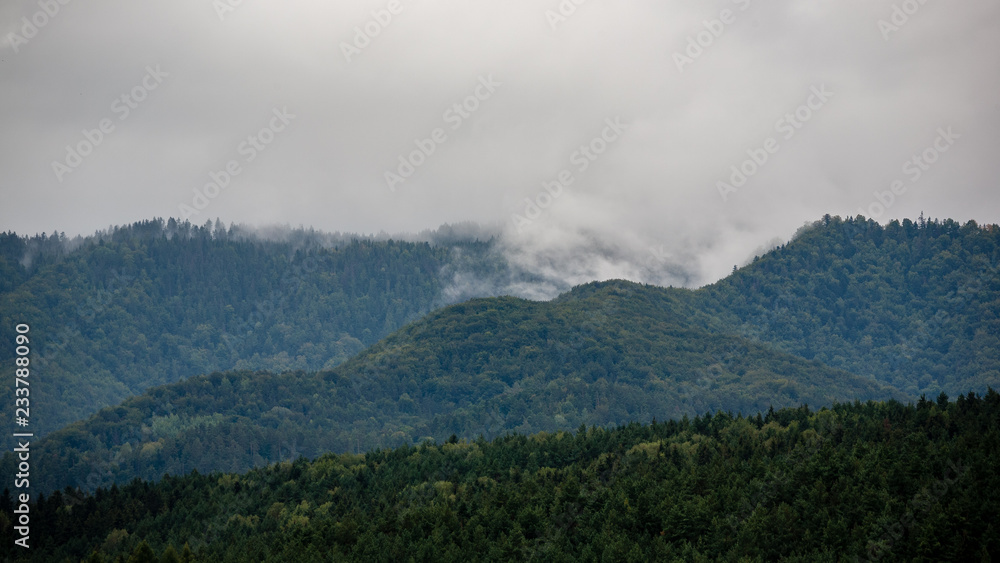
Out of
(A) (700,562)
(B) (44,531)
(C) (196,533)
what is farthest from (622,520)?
(B) (44,531)

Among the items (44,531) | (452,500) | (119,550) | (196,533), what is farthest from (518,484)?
(44,531)

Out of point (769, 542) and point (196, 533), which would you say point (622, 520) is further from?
point (196, 533)

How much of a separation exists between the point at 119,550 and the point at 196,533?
513 inches

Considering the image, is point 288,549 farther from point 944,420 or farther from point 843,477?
point 944,420

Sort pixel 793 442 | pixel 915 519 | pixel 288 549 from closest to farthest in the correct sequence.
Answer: pixel 915 519
pixel 288 549
pixel 793 442

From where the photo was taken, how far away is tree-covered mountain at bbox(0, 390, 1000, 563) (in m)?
127

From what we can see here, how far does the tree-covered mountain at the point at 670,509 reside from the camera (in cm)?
12662

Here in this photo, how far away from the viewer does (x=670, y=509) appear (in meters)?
144

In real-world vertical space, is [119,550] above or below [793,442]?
below

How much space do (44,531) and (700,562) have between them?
124 m

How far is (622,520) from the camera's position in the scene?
145m

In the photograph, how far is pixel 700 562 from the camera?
127 metres

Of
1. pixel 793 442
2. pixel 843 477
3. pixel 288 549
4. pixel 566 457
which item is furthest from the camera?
pixel 566 457

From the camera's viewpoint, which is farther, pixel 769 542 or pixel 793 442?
pixel 793 442
